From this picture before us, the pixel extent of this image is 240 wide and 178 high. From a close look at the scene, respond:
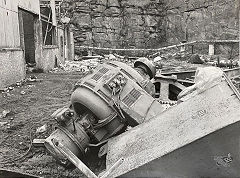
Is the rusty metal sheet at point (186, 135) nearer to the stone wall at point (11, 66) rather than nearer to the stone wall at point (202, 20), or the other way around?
the stone wall at point (11, 66)

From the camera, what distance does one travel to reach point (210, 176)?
2.52 m

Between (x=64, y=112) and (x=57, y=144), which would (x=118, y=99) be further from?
(x=57, y=144)

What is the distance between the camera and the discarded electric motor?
3645mm

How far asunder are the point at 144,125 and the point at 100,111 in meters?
0.63

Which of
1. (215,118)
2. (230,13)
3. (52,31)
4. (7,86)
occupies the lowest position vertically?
(7,86)

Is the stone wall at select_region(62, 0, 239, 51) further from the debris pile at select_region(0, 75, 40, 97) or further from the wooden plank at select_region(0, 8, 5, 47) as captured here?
the wooden plank at select_region(0, 8, 5, 47)

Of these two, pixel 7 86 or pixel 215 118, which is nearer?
pixel 215 118

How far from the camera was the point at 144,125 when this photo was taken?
329 cm

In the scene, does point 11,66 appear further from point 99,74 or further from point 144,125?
point 144,125

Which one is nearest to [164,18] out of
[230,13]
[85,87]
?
[230,13]

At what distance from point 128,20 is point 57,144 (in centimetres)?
2356

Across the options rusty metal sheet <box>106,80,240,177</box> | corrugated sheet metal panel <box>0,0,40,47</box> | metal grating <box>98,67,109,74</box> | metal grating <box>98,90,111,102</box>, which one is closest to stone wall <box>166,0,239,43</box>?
corrugated sheet metal panel <box>0,0,40,47</box>

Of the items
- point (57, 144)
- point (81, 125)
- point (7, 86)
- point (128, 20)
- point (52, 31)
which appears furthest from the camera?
point (128, 20)

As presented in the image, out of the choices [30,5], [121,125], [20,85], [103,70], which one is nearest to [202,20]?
[30,5]
